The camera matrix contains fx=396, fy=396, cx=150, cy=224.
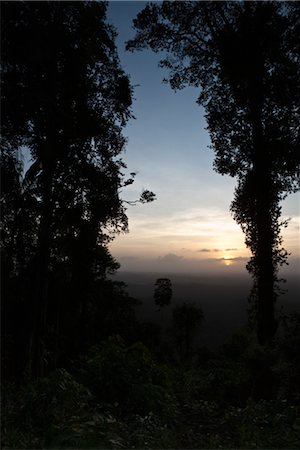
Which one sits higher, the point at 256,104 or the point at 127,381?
the point at 256,104

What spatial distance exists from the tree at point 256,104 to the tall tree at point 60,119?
12.4ft

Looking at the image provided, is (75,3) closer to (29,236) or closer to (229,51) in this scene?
(229,51)

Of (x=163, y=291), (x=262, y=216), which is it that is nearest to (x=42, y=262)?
(x=262, y=216)

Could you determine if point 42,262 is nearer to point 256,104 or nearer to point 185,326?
point 256,104

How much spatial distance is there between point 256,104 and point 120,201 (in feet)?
18.9

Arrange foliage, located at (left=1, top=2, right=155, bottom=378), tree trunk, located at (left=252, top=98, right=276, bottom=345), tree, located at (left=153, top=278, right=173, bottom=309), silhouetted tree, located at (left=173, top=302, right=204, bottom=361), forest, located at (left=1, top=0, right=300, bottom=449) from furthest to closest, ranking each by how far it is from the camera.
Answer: tree, located at (left=153, top=278, right=173, bottom=309)
silhouetted tree, located at (left=173, top=302, right=204, bottom=361)
tree trunk, located at (left=252, top=98, right=276, bottom=345)
foliage, located at (left=1, top=2, right=155, bottom=378)
forest, located at (left=1, top=0, right=300, bottom=449)

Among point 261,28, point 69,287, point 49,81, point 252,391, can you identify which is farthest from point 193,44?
point 69,287

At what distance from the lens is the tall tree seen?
10.2 m

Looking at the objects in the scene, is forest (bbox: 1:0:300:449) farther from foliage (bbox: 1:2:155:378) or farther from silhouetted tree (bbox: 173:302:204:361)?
silhouetted tree (bbox: 173:302:204:361)

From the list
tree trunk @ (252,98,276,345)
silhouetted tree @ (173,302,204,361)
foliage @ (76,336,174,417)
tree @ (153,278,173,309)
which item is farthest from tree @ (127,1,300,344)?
tree @ (153,278,173,309)

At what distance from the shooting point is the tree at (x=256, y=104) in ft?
43.7

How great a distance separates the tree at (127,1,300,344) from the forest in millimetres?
49

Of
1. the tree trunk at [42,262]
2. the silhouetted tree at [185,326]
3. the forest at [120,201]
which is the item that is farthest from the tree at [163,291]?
the tree trunk at [42,262]

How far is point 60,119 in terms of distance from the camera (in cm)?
1103
